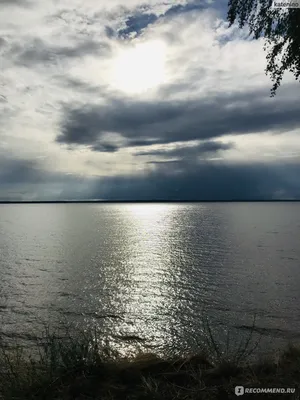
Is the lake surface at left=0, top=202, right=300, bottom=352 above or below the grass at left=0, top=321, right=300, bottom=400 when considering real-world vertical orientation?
below

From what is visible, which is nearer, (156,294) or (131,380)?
(131,380)

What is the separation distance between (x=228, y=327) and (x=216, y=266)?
21.5 meters

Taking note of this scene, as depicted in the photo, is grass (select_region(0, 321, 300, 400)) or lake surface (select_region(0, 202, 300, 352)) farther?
lake surface (select_region(0, 202, 300, 352))

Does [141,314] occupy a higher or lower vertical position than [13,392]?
lower

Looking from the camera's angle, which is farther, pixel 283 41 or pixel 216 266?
pixel 216 266

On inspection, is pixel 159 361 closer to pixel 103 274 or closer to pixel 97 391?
pixel 97 391

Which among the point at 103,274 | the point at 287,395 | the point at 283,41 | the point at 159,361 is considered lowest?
the point at 103,274

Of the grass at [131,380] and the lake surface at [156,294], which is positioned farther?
the lake surface at [156,294]

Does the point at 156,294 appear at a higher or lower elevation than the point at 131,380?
lower

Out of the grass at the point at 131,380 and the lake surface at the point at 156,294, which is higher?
the grass at the point at 131,380

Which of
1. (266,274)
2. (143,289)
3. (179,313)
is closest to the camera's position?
(179,313)

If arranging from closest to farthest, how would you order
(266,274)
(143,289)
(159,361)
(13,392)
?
(13,392)
(159,361)
(143,289)
(266,274)

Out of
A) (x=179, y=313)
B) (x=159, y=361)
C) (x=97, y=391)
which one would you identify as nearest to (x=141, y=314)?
(x=179, y=313)

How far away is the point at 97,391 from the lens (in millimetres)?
8195
